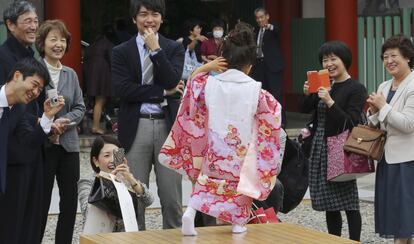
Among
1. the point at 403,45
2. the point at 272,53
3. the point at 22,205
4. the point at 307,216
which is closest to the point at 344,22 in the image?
the point at 272,53

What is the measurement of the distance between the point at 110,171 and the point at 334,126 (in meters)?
Answer: 1.91

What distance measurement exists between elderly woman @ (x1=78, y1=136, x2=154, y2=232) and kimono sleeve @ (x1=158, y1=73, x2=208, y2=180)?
0.52 metres

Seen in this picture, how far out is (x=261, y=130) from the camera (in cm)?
593

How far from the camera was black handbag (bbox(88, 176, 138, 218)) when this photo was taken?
21.6ft

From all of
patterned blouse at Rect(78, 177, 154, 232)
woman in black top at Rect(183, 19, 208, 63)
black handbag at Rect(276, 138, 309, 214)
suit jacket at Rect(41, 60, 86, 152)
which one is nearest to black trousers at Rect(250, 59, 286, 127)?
woman in black top at Rect(183, 19, 208, 63)

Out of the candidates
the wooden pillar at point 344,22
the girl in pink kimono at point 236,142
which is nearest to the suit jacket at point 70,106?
the girl in pink kimono at point 236,142

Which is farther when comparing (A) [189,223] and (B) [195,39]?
(B) [195,39]

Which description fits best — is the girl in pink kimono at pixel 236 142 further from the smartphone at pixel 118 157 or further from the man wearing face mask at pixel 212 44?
the man wearing face mask at pixel 212 44

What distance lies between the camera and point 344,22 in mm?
15172

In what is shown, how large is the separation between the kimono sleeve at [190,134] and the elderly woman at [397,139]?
5.81ft

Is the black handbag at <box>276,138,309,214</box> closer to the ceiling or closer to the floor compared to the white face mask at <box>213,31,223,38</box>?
closer to the floor

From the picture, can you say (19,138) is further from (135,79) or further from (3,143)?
(135,79)

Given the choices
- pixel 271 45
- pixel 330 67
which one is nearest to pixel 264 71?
pixel 271 45

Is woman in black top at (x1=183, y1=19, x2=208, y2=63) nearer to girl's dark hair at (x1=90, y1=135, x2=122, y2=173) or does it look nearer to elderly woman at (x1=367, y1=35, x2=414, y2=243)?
elderly woman at (x1=367, y1=35, x2=414, y2=243)
